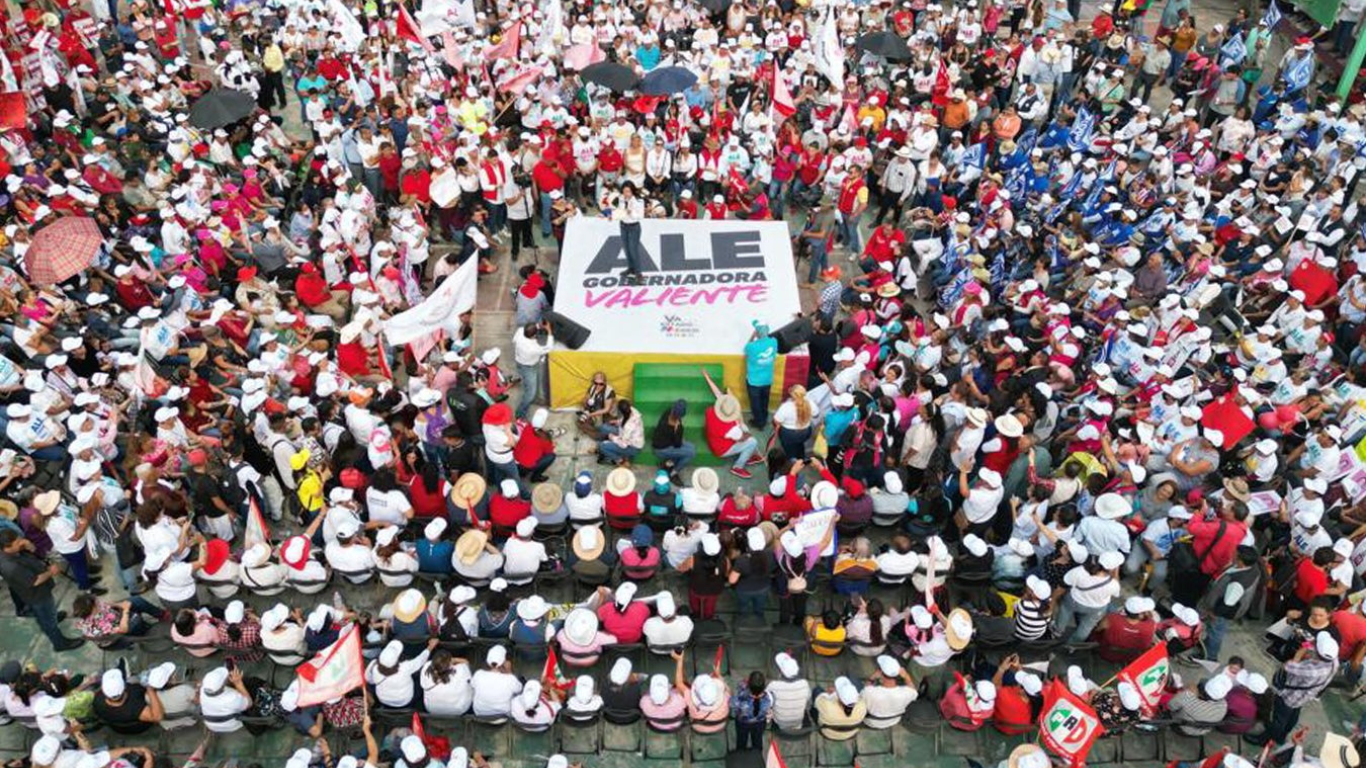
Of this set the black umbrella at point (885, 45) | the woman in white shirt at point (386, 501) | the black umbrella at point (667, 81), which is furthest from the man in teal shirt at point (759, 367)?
the black umbrella at point (885, 45)

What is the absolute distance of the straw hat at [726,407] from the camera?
1061 cm

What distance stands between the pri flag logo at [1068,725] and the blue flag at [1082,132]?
10480 millimetres

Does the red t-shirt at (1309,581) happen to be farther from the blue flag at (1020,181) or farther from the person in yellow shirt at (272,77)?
the person in yellow shirt at (272,77)

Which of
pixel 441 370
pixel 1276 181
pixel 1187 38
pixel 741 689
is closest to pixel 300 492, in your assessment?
pixel 441 370

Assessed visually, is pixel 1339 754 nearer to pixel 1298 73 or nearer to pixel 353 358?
pixel 353 358

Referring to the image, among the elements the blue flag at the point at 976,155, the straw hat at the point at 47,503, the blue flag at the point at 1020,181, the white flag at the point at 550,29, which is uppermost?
the white flag at the point at 550,29

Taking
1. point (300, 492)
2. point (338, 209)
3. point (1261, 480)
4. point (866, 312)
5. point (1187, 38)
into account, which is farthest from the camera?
point (1187, 38)

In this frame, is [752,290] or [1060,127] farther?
[1060,127]

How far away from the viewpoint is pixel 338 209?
12.9 m

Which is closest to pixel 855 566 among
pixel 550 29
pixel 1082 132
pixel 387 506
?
pixel 387 506

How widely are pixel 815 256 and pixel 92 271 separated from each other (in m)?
9.84

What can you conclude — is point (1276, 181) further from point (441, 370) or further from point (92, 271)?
point (92, 271)

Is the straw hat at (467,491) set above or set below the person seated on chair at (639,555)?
above

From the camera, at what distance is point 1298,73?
1698 centimetres
